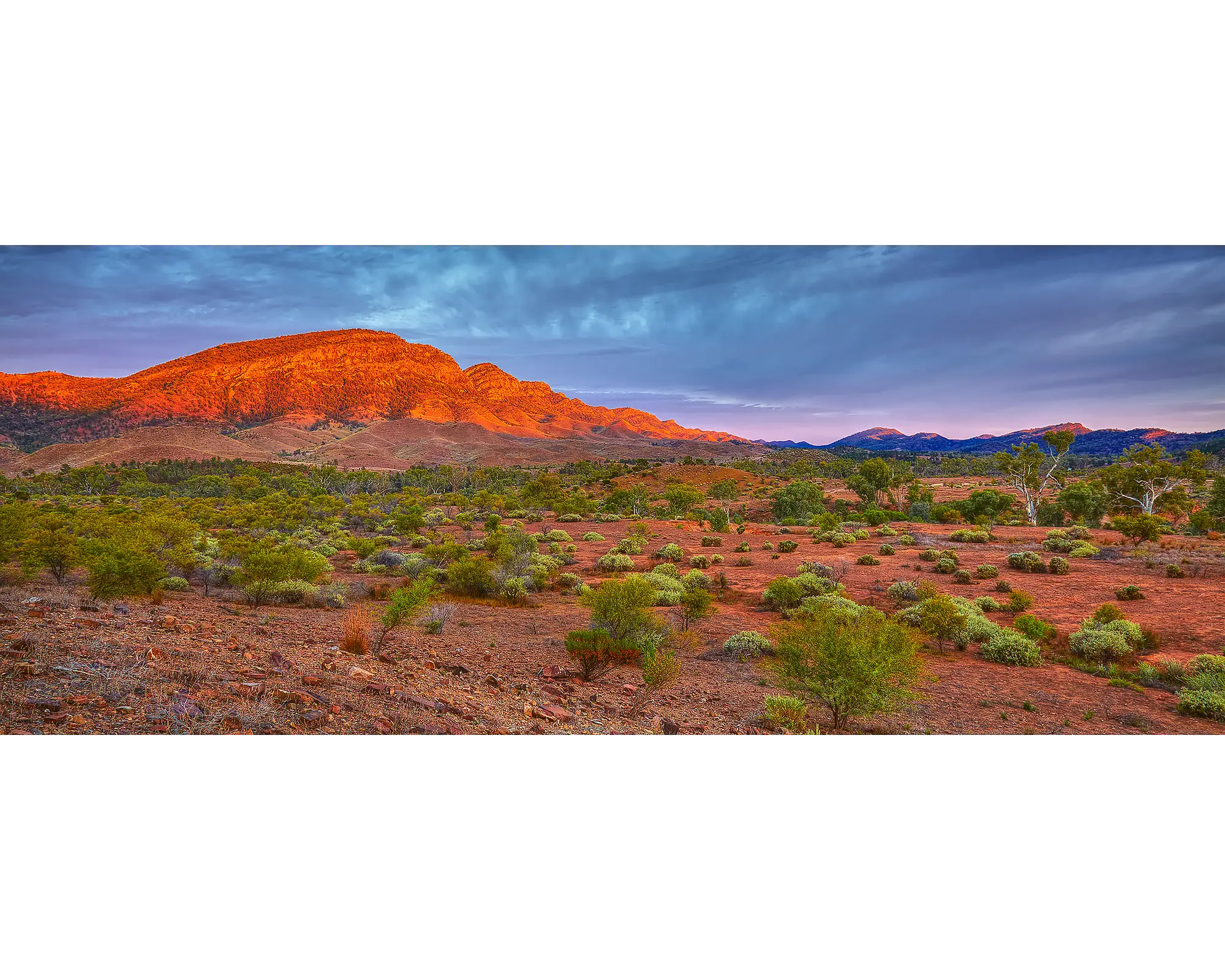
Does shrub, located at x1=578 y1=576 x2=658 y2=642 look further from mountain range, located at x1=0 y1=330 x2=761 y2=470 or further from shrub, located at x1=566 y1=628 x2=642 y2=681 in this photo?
mountain range, located at x1=0 y1=330 x2=761 y2=470

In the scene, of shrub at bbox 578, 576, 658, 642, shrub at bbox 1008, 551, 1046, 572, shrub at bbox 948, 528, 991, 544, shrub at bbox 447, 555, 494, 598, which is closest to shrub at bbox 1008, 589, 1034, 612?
shrub at bbox 1008, 551, 1046, 572

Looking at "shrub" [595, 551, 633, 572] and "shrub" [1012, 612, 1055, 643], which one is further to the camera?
"shrub" [595, 551, 633, 572]

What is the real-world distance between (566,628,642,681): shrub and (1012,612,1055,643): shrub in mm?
6564

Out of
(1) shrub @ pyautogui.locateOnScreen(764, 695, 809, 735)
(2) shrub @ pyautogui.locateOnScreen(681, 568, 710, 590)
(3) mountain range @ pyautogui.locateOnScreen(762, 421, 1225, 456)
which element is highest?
(3) mountain range @ pyautogui.locateOnScreen(762, 421, 1225, 456)

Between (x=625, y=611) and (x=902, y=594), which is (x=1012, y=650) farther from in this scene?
(x=625, y=611)

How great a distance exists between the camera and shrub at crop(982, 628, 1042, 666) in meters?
6.86

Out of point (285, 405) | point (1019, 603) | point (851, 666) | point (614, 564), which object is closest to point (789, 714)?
point (851, 666)

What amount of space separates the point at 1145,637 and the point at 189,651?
12215 mm

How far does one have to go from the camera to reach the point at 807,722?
4.92 m

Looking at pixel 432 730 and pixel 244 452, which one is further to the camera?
pixel 244 452

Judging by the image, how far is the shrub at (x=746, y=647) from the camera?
7.00m

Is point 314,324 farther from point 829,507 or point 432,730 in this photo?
point 829,507

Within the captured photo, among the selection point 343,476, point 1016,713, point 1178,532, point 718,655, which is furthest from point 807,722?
point 343,476

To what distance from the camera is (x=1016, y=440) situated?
9.20 metres
